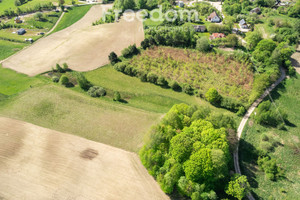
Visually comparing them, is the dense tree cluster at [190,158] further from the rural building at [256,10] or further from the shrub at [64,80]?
the rural building at [256,10]

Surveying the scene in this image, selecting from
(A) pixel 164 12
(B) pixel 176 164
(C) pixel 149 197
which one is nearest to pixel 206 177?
(B) pixel 176 164

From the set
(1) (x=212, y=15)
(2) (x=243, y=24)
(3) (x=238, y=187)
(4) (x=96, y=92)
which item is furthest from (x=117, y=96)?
(2) (x=243, y=24)

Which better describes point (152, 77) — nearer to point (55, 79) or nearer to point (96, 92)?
point (96, 92)

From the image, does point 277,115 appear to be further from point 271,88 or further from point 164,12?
point 164,12

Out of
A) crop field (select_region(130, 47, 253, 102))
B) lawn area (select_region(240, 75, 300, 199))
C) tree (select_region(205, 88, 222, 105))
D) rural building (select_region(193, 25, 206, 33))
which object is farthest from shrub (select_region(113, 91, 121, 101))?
rural building (select_region(193, 25, 206, 33))

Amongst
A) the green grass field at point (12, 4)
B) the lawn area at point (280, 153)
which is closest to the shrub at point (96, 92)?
Result: the lawn area at point (280, 153)

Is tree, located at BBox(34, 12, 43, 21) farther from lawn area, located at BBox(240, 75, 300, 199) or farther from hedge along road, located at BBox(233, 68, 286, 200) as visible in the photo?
lawn area, located at BBox(240, 75, 300, 199)
